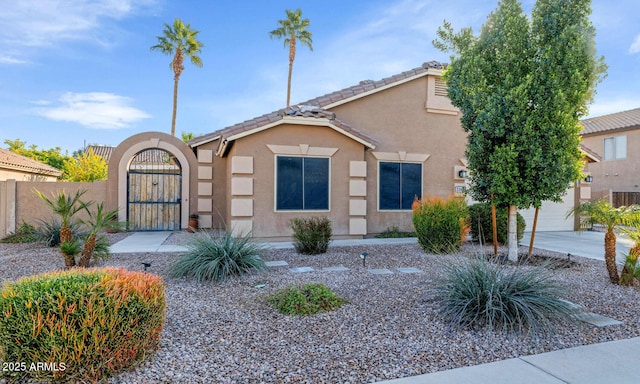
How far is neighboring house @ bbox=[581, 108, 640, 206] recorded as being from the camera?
75.0 feet

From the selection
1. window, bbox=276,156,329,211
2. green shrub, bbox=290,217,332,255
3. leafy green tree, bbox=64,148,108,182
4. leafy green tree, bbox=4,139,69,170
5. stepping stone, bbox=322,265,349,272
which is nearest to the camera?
stepping stone, bbox=322,265,349,272

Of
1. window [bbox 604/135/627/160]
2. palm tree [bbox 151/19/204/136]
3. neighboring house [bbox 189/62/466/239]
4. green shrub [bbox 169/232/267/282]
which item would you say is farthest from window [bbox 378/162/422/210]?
palm tree [bbox 151/19/204/136]

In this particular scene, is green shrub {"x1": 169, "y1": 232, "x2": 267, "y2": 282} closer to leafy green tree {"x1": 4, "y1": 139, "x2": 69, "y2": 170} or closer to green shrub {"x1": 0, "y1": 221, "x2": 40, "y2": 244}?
green shrub {"x1": 0, "y1": 221, "x2": 40, "y2": 244}

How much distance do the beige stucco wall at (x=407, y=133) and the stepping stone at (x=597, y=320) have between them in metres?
8.52

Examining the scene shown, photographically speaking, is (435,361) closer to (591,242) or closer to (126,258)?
(126,258)

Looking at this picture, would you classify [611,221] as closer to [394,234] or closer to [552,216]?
[394,234]

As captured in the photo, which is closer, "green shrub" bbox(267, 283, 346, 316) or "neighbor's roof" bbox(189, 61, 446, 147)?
"green shrub" bbox(267, 283, 346, 316)

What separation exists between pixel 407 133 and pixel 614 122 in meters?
19.2

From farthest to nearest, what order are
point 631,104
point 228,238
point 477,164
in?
1. point 631,104
2. point 477,164
3. point 228,238

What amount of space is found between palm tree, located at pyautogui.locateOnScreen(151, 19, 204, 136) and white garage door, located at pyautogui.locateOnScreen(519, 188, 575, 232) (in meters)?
24.1

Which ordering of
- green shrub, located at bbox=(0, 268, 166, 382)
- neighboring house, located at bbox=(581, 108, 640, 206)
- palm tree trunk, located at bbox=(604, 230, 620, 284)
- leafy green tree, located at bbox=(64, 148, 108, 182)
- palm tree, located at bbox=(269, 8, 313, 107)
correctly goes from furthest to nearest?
palm tree, located at bbox=(269, 8, 313, 107) < leafy green tree, located at bbox=(64, 148, 108, 182) < neighboring house, located at bbox=(581, 108, 640, 206) < palm tree trunk, located at bbox=(604, 230, 620, 284) < green shrub, located at bbox=(0, 268, 166, 382)

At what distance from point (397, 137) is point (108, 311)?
11955mm

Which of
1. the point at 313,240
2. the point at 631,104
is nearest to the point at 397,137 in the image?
the point at 313,240

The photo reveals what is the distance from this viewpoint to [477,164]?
28.1ft
